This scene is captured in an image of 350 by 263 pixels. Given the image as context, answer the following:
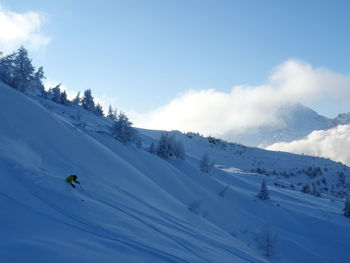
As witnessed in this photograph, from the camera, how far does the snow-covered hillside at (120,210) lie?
918cm

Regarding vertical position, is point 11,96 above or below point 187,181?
above

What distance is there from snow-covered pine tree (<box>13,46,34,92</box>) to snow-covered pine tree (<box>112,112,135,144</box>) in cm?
1246

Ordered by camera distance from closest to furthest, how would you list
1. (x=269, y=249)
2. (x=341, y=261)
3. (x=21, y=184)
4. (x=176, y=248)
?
1. (x=176, y=248)
2. (x=21, y=184)
3. (x=269, y=249)
4. (x=341, y=261)

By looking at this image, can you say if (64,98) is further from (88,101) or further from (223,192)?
(223,192)

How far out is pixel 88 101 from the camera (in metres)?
85.9

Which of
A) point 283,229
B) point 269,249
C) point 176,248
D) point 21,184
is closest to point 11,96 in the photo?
point 21,184

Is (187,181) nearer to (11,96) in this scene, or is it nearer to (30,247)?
(11,96)

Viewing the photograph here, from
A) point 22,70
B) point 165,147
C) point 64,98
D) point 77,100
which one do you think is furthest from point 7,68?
point 77,100

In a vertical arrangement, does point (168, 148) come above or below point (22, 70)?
below

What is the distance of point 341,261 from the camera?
102ft

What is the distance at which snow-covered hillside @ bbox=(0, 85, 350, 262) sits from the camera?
9.18 m

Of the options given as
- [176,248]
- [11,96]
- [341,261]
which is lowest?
[341,261]

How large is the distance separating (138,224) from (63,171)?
6780 millimetres

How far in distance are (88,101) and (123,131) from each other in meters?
45.3
